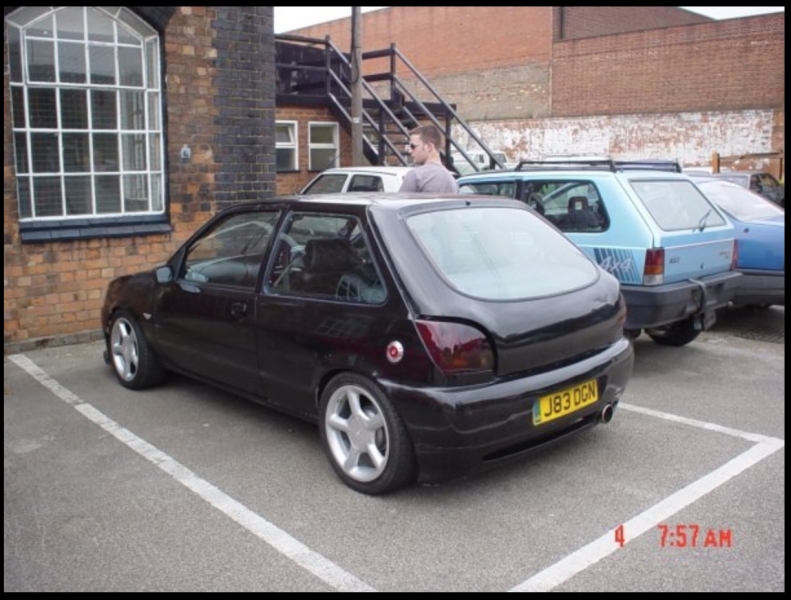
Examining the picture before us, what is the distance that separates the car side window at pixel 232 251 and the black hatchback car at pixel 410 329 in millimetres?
15

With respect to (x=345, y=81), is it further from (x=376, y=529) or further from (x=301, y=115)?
(x=376, y=529)

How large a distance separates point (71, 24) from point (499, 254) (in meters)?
5.23

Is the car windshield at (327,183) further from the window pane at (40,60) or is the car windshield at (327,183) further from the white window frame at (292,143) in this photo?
the window pane at (40,60)

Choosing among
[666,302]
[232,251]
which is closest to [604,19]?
[666,302]

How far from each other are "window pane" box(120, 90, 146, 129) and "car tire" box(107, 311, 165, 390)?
2.61m

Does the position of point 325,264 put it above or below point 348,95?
below

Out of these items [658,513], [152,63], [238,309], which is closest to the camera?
[658,513]

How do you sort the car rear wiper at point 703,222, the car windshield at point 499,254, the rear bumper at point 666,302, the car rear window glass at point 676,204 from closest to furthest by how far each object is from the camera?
the car windshield at point 499,254, the rear bumper at point 666,302, the car rear window glass at point 676,204, the car rear wiper at point 703,222

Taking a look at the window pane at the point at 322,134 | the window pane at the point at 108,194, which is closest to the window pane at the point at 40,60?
the window pane at the point at 108,194

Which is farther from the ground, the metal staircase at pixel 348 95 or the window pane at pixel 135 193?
Result: the metal staircase at pixel 348 95

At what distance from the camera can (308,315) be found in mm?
4316

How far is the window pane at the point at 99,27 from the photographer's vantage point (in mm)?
7449

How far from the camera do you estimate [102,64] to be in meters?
7.55
